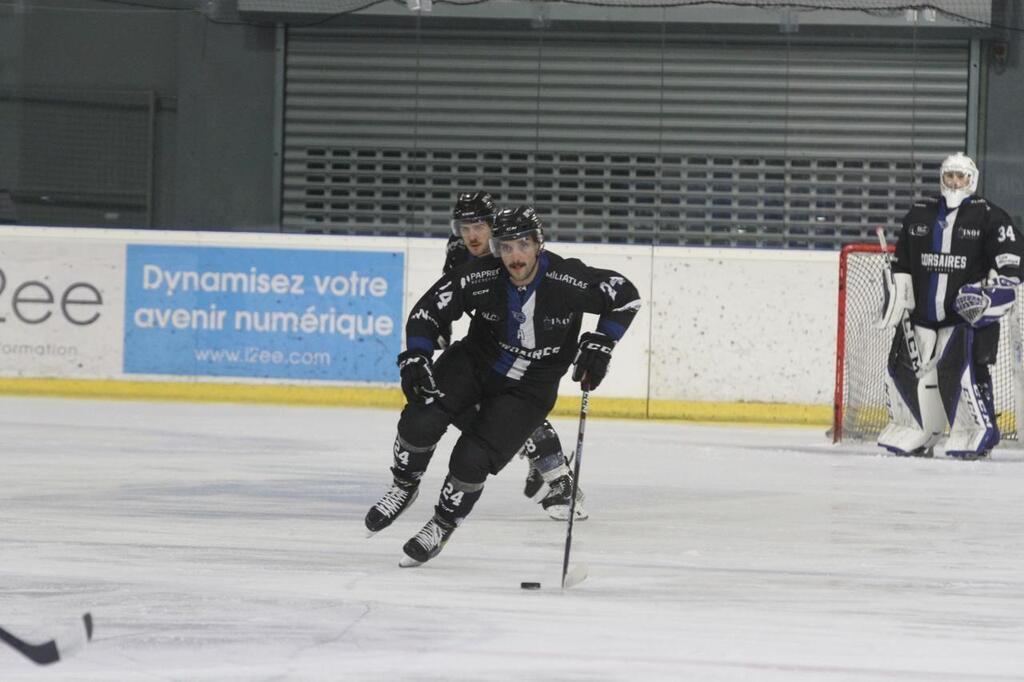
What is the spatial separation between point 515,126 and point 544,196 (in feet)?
1.91

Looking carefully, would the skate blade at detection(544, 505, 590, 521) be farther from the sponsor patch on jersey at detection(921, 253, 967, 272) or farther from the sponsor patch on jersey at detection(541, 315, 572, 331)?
the sponsor patch on jersey at detection(921, 253, 967, 272)

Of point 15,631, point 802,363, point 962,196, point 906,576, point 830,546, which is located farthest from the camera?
point 802,363

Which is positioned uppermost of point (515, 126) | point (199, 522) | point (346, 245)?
point (515, 126)

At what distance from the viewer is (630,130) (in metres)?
12.1

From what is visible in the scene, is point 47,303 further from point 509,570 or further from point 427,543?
point 509,570

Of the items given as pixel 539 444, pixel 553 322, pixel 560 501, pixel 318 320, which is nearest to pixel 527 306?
pixel 553 322

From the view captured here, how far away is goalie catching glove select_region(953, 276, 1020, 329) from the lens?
869cm

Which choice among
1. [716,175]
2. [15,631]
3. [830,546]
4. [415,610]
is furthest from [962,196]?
[15,631]

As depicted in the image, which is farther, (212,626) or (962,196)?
→ (962,196)

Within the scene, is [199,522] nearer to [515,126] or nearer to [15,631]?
[15,631]

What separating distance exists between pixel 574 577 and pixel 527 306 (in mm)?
902

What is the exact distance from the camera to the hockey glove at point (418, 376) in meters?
4.82

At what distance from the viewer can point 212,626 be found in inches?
147

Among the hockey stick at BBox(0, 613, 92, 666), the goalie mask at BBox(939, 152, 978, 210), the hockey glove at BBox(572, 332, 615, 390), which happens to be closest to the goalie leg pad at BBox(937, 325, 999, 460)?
the goalie mask at BBox(939, 152, 978, 210)
